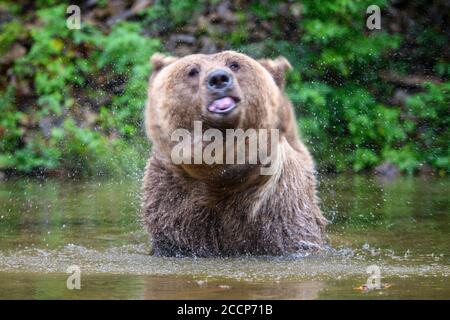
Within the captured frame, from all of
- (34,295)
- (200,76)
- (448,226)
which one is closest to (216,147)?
(200,76)

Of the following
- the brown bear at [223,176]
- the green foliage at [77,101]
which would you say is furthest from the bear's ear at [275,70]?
the green foliage at [77,101]

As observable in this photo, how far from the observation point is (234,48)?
13.6 m

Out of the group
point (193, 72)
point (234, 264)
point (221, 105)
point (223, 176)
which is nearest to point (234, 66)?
point (193, 72)

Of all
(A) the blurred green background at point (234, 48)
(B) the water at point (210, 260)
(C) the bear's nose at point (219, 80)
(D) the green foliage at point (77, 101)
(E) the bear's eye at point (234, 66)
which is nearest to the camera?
(B) the water at point (210, 260)

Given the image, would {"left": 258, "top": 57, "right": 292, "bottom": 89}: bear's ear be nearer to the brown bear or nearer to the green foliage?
the brown bear

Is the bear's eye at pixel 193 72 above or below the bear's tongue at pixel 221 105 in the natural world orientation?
above

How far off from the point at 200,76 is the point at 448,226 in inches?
116

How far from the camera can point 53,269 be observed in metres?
5.95

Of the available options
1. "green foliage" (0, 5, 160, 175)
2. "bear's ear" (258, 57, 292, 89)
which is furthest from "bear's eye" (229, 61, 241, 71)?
"green foliage" (0, 5, 160, 175)

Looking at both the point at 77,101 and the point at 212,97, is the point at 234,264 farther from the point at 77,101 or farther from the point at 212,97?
the point at 77,101

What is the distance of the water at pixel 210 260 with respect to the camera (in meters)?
5.13

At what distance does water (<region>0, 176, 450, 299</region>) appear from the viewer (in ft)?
16.8

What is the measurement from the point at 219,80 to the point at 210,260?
1284 mm

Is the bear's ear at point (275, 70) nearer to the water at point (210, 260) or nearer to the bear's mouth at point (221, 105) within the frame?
the bear's mouth at point (221, 105)
